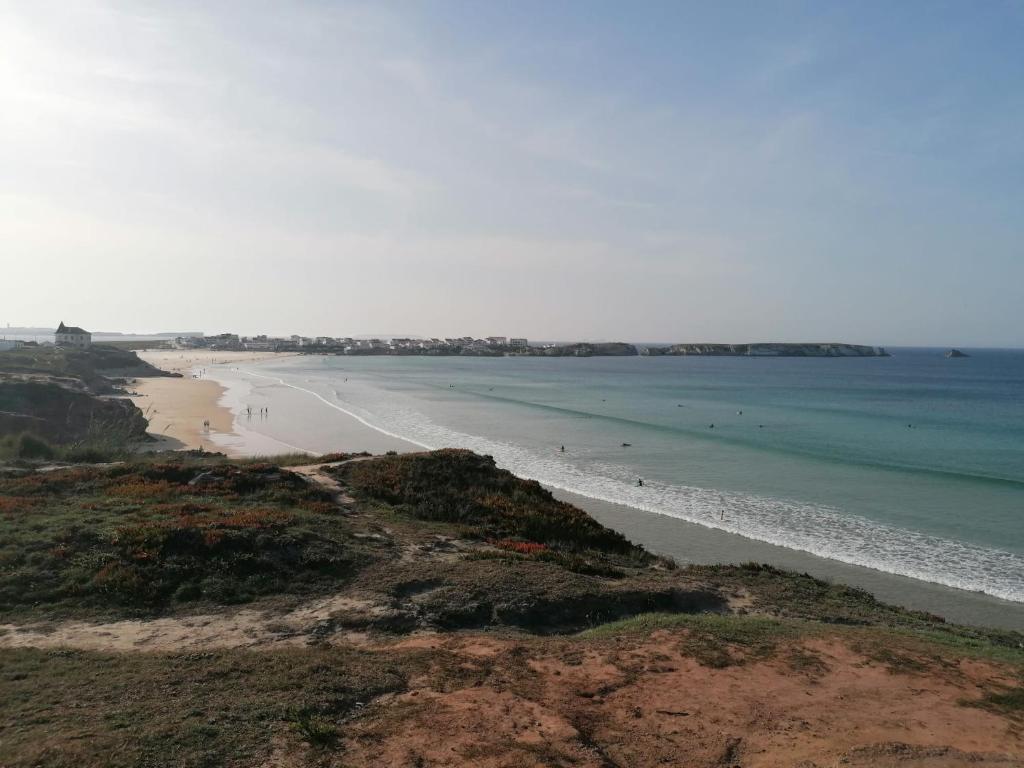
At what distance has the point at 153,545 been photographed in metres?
12.6

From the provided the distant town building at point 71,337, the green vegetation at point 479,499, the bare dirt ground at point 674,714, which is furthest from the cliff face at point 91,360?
the bare dirt ground at point 674,714

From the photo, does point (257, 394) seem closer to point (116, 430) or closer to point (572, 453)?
point (116, 430)

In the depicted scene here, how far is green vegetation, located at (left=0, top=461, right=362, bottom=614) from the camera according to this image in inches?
440

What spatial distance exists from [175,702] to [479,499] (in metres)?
12.9

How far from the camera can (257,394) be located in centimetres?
6700

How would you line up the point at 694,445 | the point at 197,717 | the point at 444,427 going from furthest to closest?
the point at 444,427
the point at 694,445
the point at 197,717

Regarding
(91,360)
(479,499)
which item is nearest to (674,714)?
(479,499)

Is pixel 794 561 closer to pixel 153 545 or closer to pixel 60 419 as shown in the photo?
pixel 153 545

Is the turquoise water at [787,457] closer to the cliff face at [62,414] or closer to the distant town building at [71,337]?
the cliff face at [62,414]

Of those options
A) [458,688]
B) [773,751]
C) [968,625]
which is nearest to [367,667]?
[458,688]

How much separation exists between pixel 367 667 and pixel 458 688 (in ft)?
4.59

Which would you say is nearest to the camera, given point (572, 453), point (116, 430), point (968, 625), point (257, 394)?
point (968, 625)

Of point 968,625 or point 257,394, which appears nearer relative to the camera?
point 968,625

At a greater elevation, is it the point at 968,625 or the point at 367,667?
the point at 367,667
